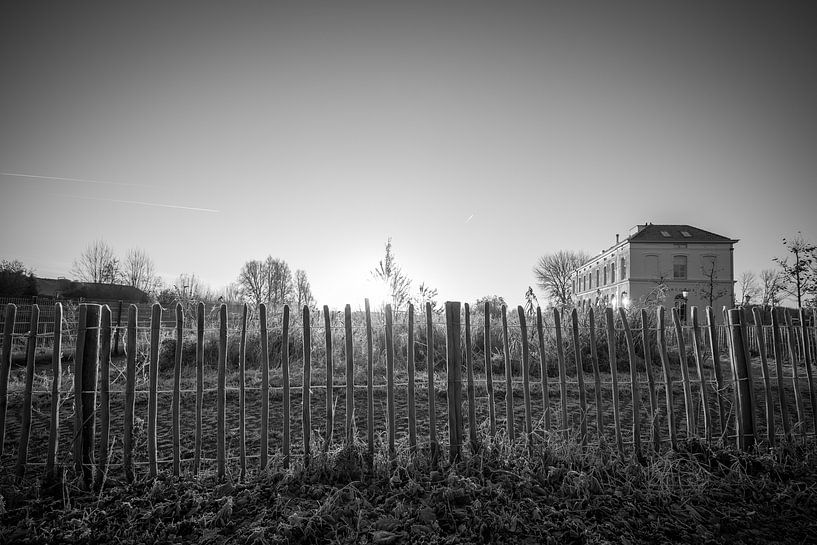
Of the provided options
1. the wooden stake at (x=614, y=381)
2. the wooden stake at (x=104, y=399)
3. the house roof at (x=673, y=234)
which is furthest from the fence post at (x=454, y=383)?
the house roof at (x=673, y=234)

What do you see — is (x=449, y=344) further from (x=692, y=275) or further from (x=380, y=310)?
(x=692, y=275)

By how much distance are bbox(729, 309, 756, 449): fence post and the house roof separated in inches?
1590

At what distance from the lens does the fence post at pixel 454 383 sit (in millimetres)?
3973

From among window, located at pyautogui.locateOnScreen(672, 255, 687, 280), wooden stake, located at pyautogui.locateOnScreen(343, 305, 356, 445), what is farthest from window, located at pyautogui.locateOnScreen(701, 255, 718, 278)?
wooden stake, located at pyautogui.locateOnScreen(343, 305, 356, 445)

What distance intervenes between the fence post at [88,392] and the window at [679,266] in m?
46.2

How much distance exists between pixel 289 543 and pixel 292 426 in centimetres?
257

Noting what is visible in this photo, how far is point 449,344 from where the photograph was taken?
13.8ft

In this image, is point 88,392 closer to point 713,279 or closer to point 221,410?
point 221,410

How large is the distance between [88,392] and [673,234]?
4877cm

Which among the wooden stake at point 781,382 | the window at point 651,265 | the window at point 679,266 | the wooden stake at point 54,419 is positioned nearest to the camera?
the wooden stake at point 54,419

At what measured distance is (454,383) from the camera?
4090mm

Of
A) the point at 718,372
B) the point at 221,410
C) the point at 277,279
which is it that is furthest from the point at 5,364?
the point at 277,279

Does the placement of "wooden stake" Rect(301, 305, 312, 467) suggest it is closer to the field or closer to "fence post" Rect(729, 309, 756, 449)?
the field

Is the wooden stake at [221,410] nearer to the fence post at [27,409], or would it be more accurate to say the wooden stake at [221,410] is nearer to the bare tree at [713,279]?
the fence post at [27,409]
